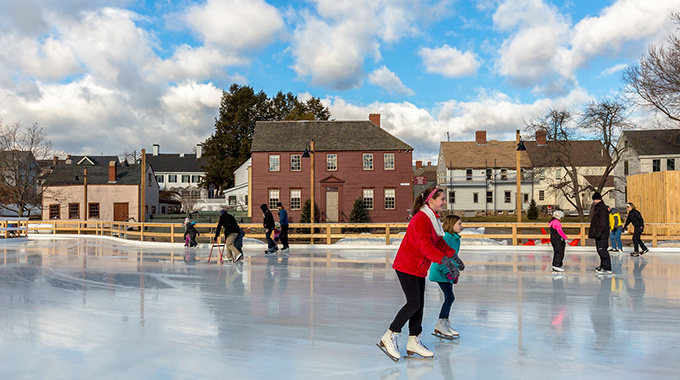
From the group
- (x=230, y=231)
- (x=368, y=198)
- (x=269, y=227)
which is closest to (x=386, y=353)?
(x=230, y=231)

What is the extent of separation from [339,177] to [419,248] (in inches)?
1279

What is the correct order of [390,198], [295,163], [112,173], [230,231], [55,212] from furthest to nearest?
[112,173] → [55,212] → [295,163] → [390,198] → [230,231]

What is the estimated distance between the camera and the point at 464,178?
194 feet

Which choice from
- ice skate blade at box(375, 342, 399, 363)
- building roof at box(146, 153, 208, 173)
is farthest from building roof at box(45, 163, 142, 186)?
ice skate blade at box(375, 342, 399, 363)

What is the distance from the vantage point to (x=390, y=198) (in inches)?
1465

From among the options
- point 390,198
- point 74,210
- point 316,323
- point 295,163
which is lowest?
point 316,323

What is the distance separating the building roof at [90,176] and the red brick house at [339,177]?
15.9 meters

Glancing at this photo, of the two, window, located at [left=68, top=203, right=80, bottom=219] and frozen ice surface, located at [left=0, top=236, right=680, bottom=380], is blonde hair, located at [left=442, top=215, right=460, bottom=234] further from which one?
window, located at [left=68, top=203, right=80, bottom=219]

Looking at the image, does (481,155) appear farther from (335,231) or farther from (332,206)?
(335,231)

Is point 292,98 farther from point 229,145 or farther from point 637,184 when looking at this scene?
point 637,184

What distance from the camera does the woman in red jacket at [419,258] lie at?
16.9ft

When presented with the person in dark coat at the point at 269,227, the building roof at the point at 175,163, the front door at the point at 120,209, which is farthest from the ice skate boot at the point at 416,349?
the building roof at the point at 175,163

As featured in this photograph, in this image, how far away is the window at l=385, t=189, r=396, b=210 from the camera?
3716cm

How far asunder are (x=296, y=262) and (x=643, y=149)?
151 ft
